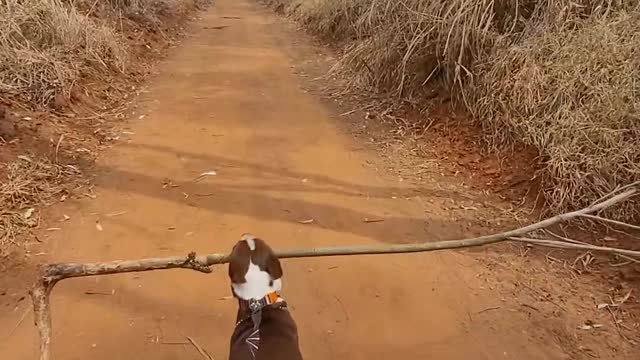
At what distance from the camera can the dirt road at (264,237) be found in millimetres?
3162

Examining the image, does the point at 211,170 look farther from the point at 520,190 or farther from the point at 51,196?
the point at 520,190

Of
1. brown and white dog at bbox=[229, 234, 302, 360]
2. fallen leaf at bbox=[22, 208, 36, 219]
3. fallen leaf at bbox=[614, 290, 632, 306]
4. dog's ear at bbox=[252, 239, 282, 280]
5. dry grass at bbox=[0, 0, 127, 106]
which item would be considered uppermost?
dog's ear at bbox=[252, 239, 282, 280]

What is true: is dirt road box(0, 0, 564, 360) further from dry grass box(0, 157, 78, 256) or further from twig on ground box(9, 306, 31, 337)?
dry grass box(0, 157, 78, 256)

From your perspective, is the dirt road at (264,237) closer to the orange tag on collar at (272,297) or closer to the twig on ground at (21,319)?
the twig on ground at (21,319)

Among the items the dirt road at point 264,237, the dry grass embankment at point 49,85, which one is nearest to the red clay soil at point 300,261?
the dirt road at point 264,237

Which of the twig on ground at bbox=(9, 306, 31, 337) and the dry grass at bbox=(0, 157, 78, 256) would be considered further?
the dry grass at bbox=(0, 157, 78, 256)

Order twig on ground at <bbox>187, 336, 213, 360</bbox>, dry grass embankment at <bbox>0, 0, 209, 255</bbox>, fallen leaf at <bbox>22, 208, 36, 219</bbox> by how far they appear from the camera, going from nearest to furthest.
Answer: twig on ground at <bbox>187, 336, 213, 360</bbox> < fallen leaf at <bbox>22, 208, 36, 219</bbox> < dry grass embankment at <bbox>0, 0, 209, 255</bbox>

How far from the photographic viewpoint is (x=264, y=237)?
13.5 ft

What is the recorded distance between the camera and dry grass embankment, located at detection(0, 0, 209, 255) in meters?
4.55

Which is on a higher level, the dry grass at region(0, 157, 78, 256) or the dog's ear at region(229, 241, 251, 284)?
the dog's ear at region(229, 241, 251, 284)

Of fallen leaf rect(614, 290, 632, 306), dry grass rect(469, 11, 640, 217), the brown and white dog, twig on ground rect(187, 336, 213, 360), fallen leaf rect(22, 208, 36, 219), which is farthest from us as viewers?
dry grass rect(469, 11, 640, 217)

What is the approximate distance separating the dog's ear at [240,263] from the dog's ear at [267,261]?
0.10 ft

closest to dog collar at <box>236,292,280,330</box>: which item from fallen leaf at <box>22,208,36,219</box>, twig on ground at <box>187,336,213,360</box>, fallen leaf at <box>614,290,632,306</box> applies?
twig on ground at <box>187,336,213,360</box>

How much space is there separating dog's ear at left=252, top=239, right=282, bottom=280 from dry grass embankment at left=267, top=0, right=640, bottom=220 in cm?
280
